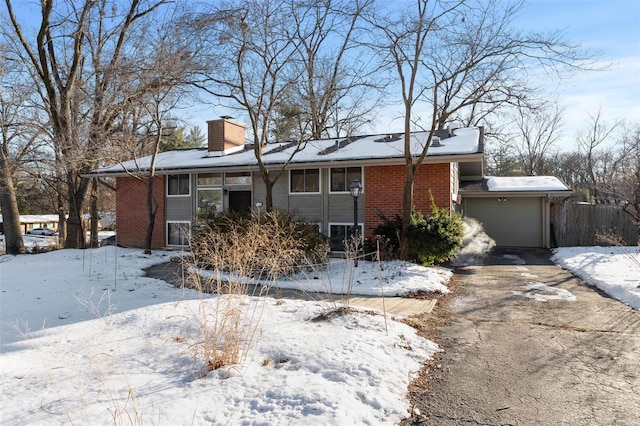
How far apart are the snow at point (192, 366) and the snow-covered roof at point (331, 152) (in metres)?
5.73

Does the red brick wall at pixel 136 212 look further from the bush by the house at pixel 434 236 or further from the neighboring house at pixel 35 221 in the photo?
the neighboring house at pixel 35 221

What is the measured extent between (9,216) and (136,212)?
14.3ft

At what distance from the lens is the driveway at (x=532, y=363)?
3.27m

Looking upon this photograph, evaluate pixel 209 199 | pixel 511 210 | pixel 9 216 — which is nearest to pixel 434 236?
pixel 209 199

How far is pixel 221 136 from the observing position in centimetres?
1653

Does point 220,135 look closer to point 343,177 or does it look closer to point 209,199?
point 209,199

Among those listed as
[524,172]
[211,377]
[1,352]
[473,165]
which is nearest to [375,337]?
[211,377]

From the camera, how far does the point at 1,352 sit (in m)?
4.69

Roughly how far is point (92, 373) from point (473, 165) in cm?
1488

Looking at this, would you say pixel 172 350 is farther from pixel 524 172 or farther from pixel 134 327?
pixel 524 172

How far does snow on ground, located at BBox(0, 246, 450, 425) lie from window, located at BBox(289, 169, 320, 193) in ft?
24.3

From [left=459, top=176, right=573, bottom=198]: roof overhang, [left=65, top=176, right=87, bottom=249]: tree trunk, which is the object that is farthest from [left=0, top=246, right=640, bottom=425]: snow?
[left=65, top=176, right=87, bottom=249]: tree trunk

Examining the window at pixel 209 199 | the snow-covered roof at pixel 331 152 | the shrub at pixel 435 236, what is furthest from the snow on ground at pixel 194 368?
the window at pixel 209 199

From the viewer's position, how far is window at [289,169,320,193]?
1367 centimetres
